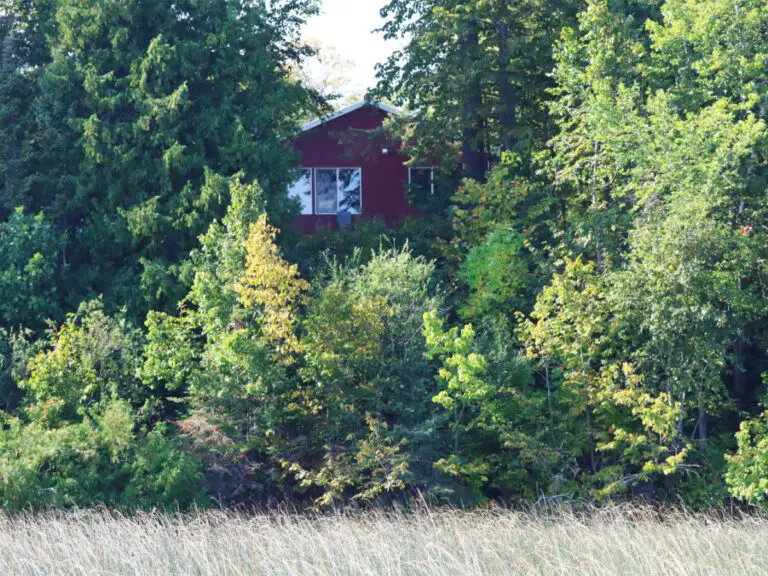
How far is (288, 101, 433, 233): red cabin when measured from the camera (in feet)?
91.2

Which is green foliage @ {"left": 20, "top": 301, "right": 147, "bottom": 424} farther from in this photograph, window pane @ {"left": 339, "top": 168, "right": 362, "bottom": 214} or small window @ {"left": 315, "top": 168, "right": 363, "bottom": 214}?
window pane @ {"left": 339, "top": 168, "right": 362, "bottom": 214}

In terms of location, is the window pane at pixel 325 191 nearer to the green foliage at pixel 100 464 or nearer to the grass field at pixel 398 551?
the green foliage at pixel 100 464

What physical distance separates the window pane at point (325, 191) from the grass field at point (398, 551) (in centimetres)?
1677

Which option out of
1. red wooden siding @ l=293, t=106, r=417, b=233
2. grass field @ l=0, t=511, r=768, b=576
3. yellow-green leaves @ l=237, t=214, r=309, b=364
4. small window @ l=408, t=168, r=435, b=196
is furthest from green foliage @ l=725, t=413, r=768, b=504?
red wooden siding @ l=293, t=106, r=417, b=233

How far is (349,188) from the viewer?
28.1 metres

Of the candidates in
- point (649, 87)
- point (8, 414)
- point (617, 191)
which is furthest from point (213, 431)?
point (649, 87)

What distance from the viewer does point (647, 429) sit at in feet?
53.4

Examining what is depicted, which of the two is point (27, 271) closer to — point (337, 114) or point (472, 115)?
point (472, 115)

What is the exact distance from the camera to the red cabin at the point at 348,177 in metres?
27.8

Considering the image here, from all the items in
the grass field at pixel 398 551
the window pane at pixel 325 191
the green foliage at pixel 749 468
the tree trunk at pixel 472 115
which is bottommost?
the green foliage at pixel 749 468

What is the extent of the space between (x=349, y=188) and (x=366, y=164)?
2.75ft

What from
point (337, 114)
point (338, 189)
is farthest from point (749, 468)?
point (337, 114)

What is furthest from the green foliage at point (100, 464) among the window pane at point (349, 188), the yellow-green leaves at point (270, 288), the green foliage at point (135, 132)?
the window pane at point (349, 188)

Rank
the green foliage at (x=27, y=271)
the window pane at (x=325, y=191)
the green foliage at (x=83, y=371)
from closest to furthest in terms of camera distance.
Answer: the green foliage at (x=83, y=371)
the green foliage at (x=27, y=271)
the window pane at (x=325, y=191)
